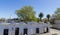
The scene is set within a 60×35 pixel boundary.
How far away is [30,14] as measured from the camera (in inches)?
1522

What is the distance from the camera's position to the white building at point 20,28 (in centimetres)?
1777

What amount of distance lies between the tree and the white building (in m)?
18.7

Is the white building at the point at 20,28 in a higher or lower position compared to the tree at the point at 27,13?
lower

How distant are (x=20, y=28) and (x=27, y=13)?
20472 millimetres

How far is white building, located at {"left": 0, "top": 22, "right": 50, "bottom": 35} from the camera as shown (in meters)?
17.8

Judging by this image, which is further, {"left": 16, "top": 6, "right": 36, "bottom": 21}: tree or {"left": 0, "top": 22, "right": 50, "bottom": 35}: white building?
{"left": 16, "top": 6, "right": 36, "bottom": 21}: tree

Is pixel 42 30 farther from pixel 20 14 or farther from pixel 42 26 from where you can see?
pixel 20 14

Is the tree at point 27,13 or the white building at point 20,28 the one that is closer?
the white building at point 20,28

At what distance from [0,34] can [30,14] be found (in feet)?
72.7

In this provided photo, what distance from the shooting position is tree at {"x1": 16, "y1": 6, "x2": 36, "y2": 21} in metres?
38.8

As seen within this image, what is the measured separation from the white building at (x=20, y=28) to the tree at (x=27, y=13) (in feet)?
61.5

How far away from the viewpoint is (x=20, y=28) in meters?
18.6

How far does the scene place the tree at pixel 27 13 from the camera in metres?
38.8

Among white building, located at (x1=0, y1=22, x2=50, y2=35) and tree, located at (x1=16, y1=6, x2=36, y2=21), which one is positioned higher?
tree, located at (x1=16, y1=6, x2=36, y2=21)
